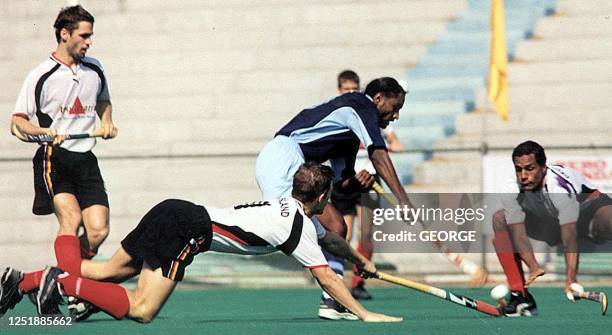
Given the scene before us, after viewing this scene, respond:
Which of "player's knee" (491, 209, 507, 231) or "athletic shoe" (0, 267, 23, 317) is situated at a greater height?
"player's knee" (491, 209, 507, 231)

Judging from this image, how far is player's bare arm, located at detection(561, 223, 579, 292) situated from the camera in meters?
8.20

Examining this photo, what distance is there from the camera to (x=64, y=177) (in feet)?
27.0

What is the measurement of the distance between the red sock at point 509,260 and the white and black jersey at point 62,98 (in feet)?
7.69

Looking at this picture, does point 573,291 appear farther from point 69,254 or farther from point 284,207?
point 69,254

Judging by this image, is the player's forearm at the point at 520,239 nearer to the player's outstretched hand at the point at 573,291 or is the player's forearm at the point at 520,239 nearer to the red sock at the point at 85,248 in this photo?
the player's outstretched hand at the point at 573,291

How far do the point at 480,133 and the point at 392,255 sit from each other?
6.67ft

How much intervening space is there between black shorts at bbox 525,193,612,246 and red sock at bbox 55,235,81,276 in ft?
8.42

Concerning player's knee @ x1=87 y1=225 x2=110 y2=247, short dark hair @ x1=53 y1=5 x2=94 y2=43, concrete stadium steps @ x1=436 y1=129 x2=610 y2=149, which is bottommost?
player's knee @ x1=87 y1=225 x2=110 y2=247

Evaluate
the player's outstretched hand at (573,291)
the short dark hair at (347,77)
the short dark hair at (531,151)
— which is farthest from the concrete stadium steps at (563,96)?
the player's outstretched hand at (573,291)

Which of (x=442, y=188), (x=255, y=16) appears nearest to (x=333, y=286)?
(x=442, y=188)

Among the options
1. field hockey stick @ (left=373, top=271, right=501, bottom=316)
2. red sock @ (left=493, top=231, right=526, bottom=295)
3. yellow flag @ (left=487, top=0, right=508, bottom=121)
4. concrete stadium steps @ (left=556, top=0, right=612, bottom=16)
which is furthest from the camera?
concrete stadium steps @ (left=556, top=0, right=612, bottom=16)

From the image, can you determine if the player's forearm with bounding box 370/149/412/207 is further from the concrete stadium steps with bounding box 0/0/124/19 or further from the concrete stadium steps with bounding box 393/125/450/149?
the concrete stadium steps with bounding box 0/0/124/19

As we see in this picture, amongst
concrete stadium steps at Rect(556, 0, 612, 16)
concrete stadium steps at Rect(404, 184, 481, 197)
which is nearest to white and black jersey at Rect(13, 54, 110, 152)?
concrete stadium steps at Rect(404, 184, 481, 197)

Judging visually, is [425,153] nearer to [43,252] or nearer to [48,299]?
[43,252]
